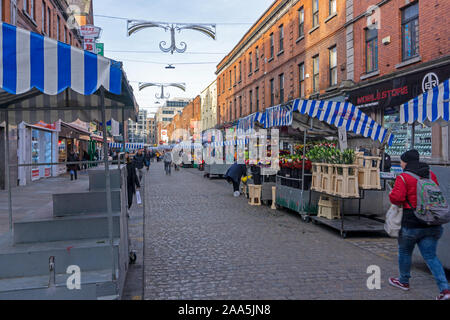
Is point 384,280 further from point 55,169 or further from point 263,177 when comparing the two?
point 55,169

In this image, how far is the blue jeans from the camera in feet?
14.5

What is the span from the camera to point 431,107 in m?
6.44

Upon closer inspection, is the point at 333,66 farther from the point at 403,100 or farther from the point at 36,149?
the point at 36,149

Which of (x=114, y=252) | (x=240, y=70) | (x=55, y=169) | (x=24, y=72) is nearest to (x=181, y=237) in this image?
(x=114, y=252)

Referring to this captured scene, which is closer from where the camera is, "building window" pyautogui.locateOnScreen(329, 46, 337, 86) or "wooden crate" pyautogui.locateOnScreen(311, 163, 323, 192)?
"wooden crate" pyautogui.locateOnScreen(311, 163, 323, 192)

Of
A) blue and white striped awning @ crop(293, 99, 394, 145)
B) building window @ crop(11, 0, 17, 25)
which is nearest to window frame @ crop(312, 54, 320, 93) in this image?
blue and white striped awning @ crop(293, 99, 394, 145)

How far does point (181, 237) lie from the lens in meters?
7.79

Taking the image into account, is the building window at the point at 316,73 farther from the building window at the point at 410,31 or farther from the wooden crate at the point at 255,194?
the wooden crate at the point at 255,194

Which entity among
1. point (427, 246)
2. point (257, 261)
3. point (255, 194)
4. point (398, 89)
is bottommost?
point (257, 261)

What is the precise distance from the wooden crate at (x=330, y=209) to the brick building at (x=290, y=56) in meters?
11.1

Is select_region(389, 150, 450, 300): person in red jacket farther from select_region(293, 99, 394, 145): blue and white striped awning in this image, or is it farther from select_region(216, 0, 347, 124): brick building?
select_region(216, 0, 347, 124): brick building

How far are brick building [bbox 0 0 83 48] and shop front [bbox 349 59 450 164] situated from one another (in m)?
15.4

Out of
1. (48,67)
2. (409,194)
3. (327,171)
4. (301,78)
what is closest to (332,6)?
(301,78)

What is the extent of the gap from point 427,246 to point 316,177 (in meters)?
4.75
